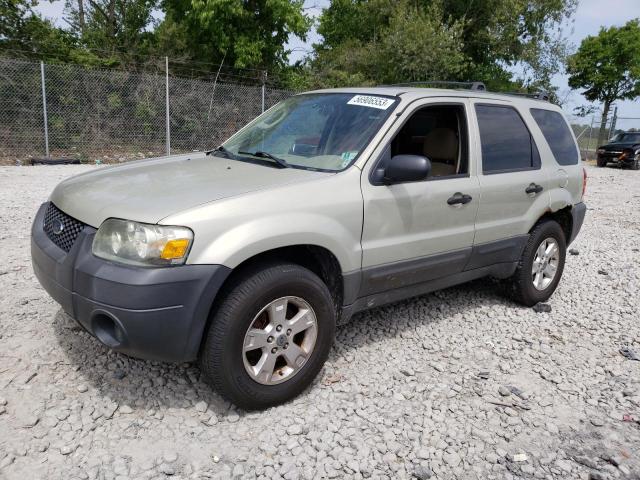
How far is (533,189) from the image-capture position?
4.42 metres

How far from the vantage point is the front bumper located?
2482mm

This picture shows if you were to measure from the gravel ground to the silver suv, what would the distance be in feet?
1.05

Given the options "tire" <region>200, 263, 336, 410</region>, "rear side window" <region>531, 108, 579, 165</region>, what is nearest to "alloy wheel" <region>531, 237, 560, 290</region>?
"rear side window" <region>531, 108, 579, 165</region>

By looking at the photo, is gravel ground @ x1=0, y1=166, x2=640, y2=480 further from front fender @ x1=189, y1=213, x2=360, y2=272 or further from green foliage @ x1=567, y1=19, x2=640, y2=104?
green foliage @ x1=567, y1=19, x2=640, y2=104

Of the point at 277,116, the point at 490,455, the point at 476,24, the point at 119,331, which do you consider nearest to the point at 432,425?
the point at 490,455

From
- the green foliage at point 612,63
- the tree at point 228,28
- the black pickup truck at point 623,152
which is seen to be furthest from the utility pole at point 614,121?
the tree at point 228,28

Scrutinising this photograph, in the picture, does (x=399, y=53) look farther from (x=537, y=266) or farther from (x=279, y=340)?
(x=279, y=340)

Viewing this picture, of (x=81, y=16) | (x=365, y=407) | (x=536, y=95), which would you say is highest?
(x=81, y=16)

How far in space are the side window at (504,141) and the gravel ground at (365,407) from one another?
4.39 feet

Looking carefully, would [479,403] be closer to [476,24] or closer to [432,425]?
[432,425]

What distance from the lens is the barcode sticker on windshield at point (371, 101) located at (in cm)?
355

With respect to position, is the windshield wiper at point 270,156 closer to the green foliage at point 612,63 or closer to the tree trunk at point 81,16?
the tree trunk at point 81,16

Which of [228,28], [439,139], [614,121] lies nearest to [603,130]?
[614,121]

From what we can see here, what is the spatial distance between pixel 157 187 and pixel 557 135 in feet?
12.3
